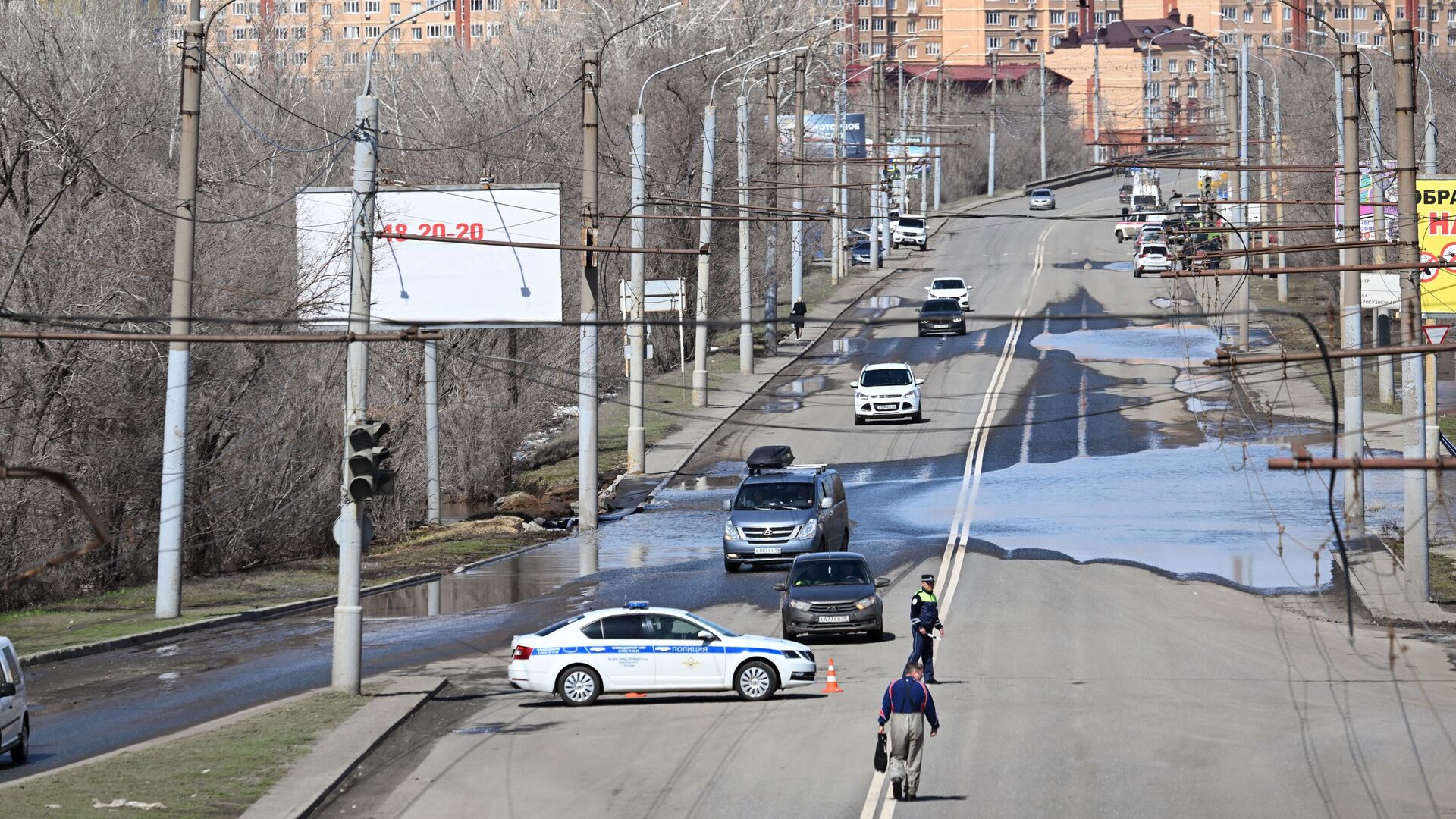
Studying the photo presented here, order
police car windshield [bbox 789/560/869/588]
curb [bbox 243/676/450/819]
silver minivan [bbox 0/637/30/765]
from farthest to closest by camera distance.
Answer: police car windshield [bbox 789/560/869/588] < silver minivan [bbox 0/637/30/765] < curb [bbox 243/676/450/819]

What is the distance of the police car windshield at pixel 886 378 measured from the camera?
4822cm

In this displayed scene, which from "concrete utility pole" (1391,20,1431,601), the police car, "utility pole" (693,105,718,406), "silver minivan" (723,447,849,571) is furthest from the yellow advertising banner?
"utility pole" (693,105,718,406)

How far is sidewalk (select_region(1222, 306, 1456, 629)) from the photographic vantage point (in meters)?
25.1

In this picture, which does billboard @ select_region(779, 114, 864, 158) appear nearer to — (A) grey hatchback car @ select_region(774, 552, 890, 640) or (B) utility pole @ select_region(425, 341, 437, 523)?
(B) utility pole @ select_region(425, 341, 437, 523)

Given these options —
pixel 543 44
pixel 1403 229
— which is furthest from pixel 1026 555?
pixel 543 44

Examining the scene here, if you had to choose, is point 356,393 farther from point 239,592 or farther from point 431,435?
point 431,435

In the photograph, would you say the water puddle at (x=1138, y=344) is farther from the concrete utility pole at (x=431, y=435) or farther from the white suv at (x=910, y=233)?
the white suv at (x=910, y=233)

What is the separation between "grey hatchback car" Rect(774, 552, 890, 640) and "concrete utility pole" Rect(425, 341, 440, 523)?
17.4 meters

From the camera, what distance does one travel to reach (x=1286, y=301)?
65.6m

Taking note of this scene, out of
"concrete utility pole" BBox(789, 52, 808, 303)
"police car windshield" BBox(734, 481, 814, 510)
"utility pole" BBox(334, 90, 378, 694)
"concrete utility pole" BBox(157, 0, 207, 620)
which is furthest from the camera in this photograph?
"concrete utility pole" BBox(789, 52, 808, 303)

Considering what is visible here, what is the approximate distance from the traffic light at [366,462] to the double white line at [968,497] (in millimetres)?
7280

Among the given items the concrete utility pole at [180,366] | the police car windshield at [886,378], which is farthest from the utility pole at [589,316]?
the police car windshield at [886,378]

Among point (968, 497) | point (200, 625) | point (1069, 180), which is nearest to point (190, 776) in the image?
point (200, 625)

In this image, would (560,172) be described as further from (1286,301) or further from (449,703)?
(449,703)
